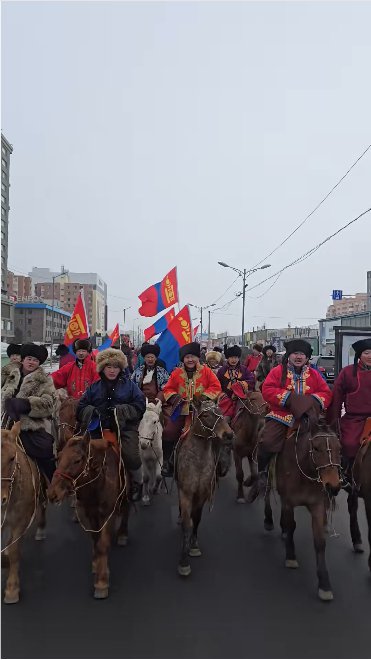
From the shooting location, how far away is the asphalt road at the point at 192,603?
384cm

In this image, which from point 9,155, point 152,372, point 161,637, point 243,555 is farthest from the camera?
point 9,155

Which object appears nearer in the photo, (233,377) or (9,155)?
(233,377)

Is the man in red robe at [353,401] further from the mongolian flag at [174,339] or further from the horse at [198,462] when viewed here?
the mongolian flag at [174,339]

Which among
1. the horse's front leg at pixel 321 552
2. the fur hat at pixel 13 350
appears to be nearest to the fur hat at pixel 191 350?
the horse's front leg at pixel 321 552

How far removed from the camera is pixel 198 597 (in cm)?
461

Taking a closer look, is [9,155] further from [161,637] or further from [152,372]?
[161,637]

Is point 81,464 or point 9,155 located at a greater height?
point 9,155

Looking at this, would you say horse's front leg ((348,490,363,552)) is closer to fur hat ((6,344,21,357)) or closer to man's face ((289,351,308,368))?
man's face ((289,351,308,368))

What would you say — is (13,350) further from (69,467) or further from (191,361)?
(69,467)

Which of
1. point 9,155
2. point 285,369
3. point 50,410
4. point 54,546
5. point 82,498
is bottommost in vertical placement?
point 54,546

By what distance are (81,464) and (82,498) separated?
504 millimetres

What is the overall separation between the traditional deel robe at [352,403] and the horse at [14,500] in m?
3.48

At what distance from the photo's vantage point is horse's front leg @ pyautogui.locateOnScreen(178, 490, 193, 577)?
509 cm

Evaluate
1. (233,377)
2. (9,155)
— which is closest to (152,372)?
(233,377)
